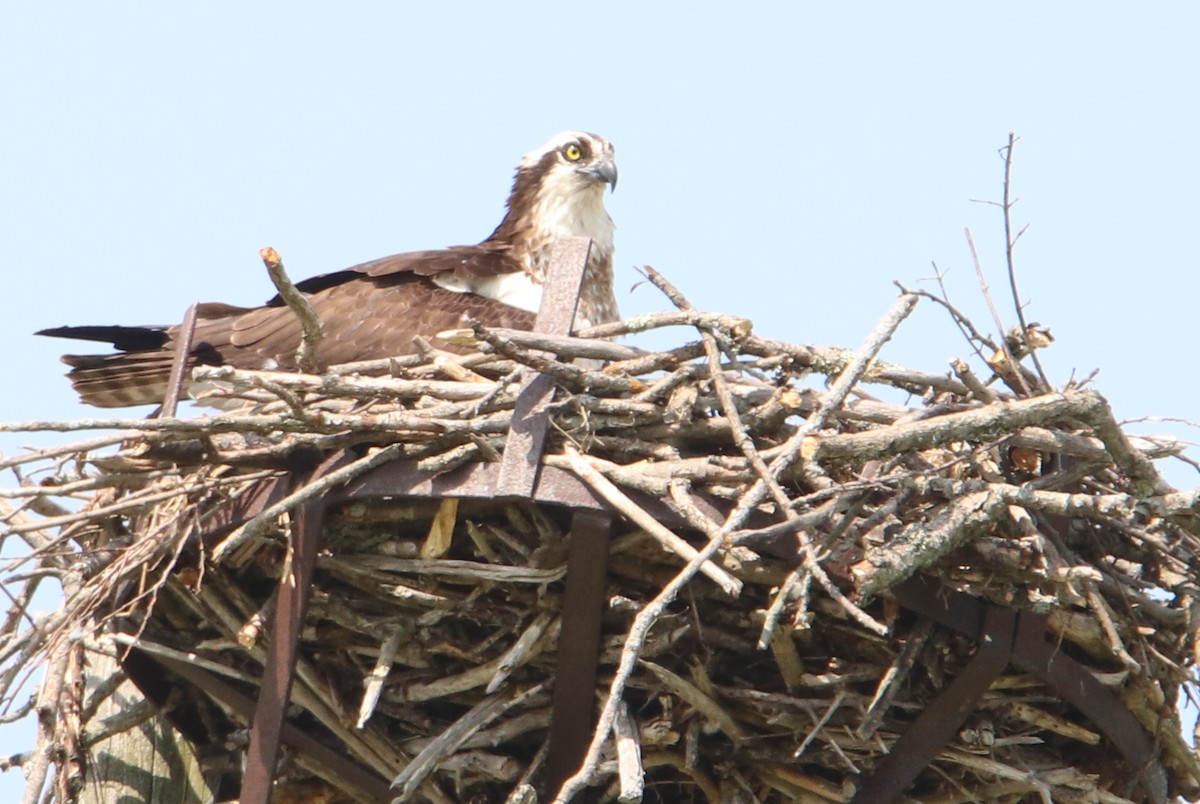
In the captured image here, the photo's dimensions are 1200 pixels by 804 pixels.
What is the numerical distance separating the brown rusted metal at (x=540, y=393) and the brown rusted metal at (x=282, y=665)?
534 mm

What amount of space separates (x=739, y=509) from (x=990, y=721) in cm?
114

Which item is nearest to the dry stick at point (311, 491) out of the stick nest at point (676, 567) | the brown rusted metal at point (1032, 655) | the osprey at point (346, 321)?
the stick nest at point (676, 567)

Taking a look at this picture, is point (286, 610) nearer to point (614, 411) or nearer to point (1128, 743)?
point (614, 411)

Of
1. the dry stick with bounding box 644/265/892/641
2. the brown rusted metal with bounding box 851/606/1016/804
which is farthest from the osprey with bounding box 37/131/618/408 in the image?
the brown rusted metal with bounding box 851/606/1016/804

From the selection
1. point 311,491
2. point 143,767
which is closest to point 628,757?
point 311,491

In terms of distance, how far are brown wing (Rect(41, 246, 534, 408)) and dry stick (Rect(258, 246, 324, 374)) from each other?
39.4 inches

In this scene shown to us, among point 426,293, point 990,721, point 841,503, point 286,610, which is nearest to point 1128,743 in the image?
point 990,721

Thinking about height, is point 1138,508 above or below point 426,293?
below

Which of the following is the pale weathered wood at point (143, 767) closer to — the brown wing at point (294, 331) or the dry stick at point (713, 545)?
the brown wing at point (294, 331)

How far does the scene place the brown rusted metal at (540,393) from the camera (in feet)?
14.3

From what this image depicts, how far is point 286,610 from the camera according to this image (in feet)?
14.9

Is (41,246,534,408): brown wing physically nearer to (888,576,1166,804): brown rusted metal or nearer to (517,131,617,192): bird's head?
(517,131,617,192): bird's head

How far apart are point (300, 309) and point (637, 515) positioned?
42.4 inches

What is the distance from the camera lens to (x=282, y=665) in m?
4.51
